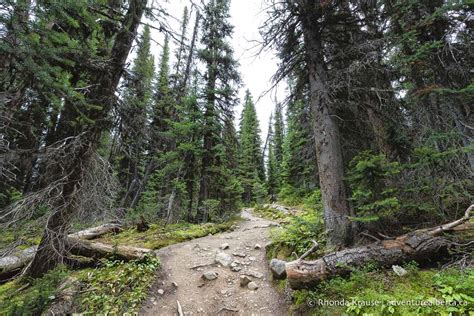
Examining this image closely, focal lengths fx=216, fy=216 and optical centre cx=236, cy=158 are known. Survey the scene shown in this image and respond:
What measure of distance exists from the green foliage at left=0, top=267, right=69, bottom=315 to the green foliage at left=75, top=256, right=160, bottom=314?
0.60 meters

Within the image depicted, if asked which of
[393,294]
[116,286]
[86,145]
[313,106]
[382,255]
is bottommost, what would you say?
[116,286]

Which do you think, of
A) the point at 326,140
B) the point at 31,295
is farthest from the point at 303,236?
the point at 31,295

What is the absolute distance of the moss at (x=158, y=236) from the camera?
22.7 ft

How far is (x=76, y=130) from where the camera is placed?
16.0 ft

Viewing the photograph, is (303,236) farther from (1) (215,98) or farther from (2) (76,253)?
(1) (215,98)

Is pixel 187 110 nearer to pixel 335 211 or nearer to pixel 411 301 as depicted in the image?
pixel 335 211

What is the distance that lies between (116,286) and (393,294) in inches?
191

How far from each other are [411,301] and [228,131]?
11.1 m

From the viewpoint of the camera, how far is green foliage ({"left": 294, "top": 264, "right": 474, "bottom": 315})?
2.63 metres

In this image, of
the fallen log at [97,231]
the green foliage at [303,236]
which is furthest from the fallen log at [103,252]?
the green foliage at [303,236]

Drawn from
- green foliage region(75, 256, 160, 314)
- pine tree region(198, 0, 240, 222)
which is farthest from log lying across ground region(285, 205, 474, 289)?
pine tree region(198, 0, 240, 222)

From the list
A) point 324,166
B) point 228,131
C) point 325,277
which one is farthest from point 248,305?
point 228,131

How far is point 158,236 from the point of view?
25.1ft

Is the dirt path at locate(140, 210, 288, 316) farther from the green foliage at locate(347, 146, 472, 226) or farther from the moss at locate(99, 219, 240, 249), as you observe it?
the green foliage at locate(347, 146, 472, 226)
